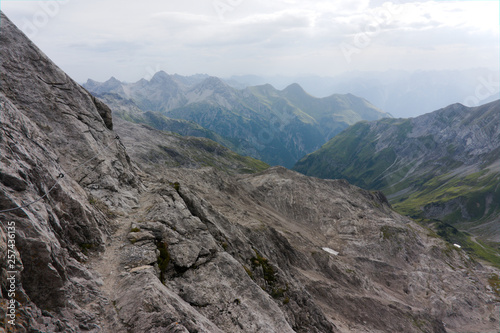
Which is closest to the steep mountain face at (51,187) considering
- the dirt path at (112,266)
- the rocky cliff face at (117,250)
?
the rocky cliff face at (117,250)

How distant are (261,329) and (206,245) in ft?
36.8

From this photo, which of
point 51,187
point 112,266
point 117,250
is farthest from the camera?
point 117,250

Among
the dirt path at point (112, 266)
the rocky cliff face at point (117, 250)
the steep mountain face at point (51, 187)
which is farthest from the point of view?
the dirt path at point (112, 266)

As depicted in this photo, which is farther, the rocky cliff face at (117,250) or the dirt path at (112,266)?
the dirt path at (112,266)

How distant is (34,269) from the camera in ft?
58.5

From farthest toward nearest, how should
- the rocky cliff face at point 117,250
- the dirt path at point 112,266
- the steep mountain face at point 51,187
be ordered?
the dirt path at point 112,266
the rocky cliff face at point 117,250
the steep mountain face at point 51,187

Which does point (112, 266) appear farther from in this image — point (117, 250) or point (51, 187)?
point (51, 187)

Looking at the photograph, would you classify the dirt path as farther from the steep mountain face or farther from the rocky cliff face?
the steep mountain face

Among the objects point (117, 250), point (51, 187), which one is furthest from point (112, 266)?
point (51, 187)

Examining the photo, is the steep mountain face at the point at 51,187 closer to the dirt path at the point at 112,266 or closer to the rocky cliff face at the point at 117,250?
the rocky cliff face at the point at 117,250

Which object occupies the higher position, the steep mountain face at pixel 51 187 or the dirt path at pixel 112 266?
the steep mountain face at pixel 51 187

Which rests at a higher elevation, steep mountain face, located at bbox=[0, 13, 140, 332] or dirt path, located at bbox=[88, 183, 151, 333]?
steep mountain face, located at bbox=[0, 13, 140, 332]

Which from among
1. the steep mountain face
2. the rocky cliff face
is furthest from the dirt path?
the steep mountain face

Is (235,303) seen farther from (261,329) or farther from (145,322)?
(145,322)
